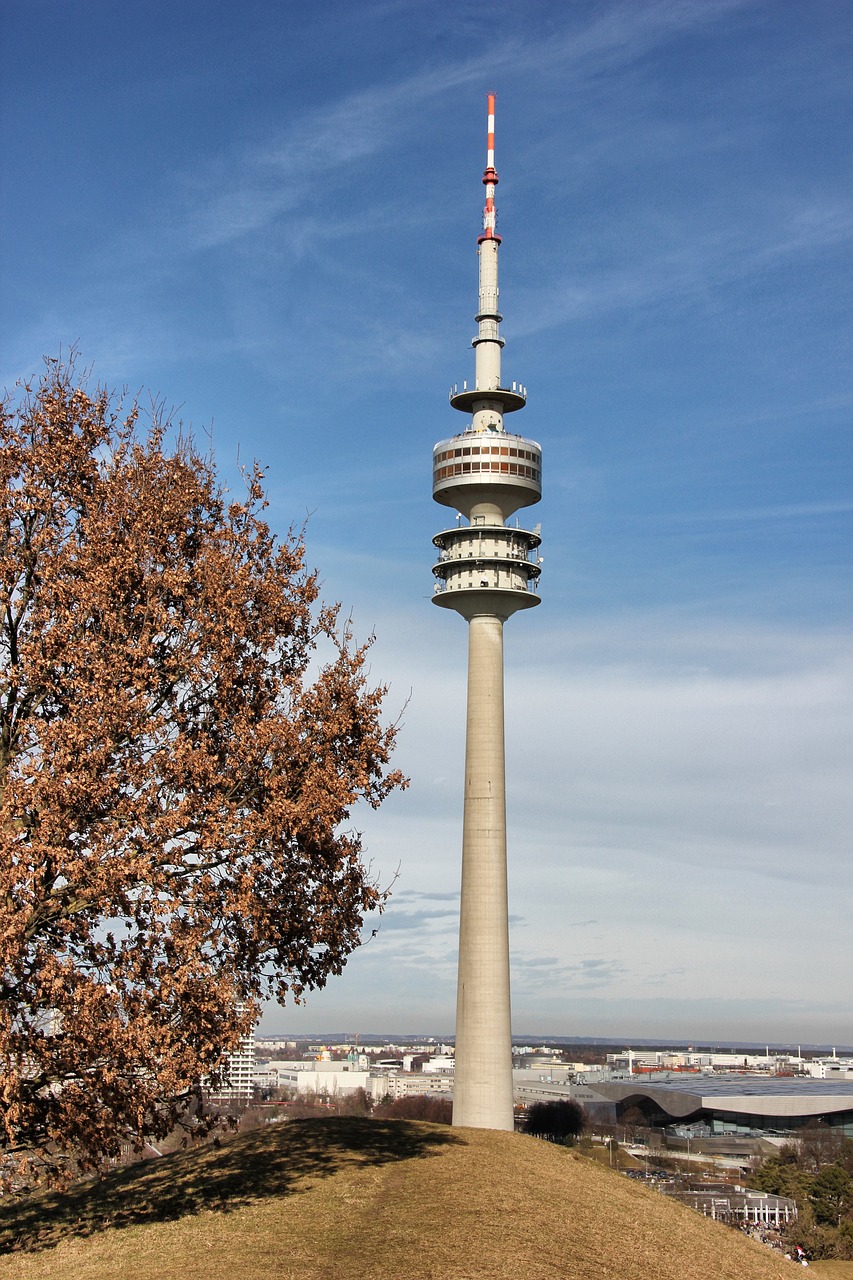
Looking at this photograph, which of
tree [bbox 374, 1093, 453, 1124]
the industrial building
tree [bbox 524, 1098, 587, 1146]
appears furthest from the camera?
the industrial building

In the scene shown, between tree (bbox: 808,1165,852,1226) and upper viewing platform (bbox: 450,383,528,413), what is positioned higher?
upper viewing platform (bbox: 450,383,528,413)

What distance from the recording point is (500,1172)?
34312mm

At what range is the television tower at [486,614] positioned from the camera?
6875 centimetres

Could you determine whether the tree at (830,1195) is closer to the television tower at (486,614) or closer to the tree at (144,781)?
the television tower at (486,614)

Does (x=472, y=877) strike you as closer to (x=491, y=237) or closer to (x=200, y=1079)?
(x=491, y=237)

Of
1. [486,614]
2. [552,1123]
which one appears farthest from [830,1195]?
[552,1123]

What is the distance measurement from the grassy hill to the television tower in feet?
99.5

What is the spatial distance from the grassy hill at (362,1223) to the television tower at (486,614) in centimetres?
3032

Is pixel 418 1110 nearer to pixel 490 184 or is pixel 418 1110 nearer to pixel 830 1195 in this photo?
pixel 830 1195

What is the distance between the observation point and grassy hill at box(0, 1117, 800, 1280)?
24328mm

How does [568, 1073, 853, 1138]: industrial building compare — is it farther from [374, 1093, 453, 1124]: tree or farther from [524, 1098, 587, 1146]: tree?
[374, 1093, 453, 1124]: tree

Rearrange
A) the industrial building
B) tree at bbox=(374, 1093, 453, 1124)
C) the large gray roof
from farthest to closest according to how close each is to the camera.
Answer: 1. the industrial building
2. the large gray roof
3. tree at bbox=(374, 1093, 453, 1124)

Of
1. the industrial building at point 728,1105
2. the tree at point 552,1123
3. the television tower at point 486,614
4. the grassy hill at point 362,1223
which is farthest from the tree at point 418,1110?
the grassy hill at point 362,1223

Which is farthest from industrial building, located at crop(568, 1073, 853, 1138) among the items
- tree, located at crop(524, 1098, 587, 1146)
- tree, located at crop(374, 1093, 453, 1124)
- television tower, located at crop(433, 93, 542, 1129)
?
television tower, located at crop(433, 93, 542, 1129)
